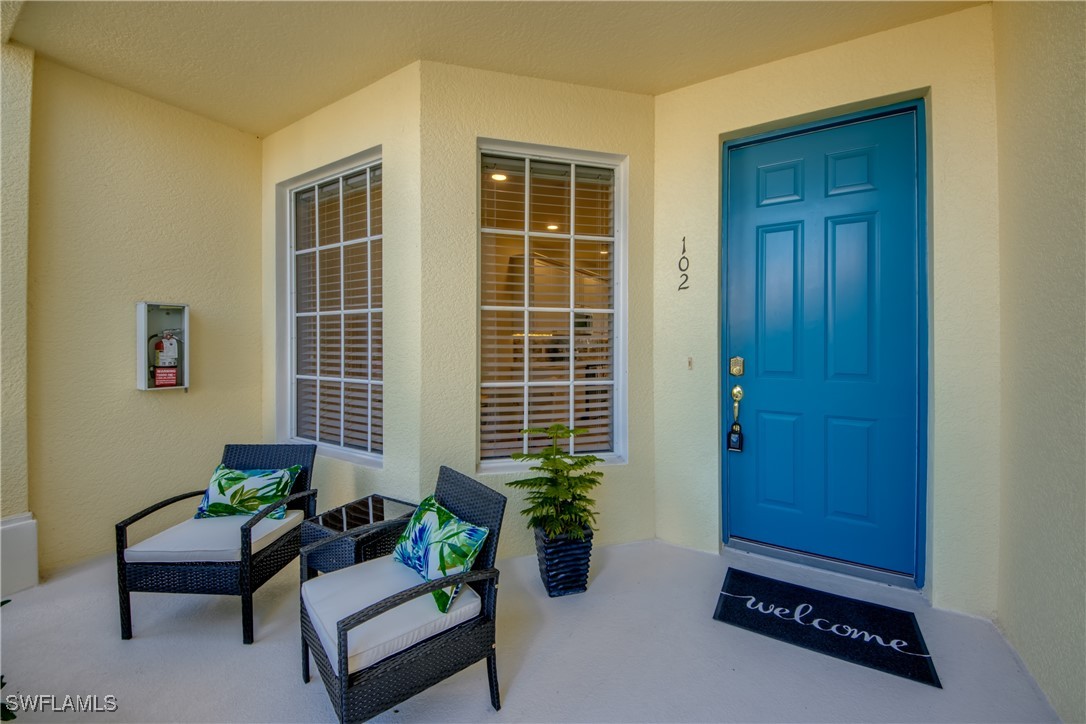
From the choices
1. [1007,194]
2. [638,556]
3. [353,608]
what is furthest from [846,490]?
[353,608]

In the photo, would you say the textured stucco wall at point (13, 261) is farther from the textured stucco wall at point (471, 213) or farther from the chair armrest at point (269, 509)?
the textured stucco wall at point (471, 213)

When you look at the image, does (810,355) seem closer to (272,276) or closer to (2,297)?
(272,276)

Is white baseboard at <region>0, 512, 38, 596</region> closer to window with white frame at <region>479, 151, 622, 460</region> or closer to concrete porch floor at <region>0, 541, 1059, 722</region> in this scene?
concrete porch floor at <region>0, 541, 1059, 722</region>

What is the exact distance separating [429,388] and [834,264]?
7.66 feet

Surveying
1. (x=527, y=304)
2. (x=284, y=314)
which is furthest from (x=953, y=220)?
(x=284, y=314)

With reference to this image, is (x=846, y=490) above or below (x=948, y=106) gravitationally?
below

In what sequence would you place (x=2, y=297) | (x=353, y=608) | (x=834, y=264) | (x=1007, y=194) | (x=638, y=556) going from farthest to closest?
(x=638, y=556)
(x=834, y=264)
(x=2, y=297)
(x=1007, y=194)
(x=353, y=608)

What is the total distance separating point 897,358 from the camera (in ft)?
8.02

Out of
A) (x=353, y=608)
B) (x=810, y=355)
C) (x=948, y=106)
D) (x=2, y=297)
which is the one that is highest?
(x=948, y=106)

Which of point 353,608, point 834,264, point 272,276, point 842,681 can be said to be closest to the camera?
point 353,608

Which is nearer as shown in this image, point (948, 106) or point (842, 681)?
point (842, 681)

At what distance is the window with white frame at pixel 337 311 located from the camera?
3.06 meters

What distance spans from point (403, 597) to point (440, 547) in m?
0.30

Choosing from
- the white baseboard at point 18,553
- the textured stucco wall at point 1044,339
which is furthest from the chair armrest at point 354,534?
the textured stucco wall at point 1044,339
